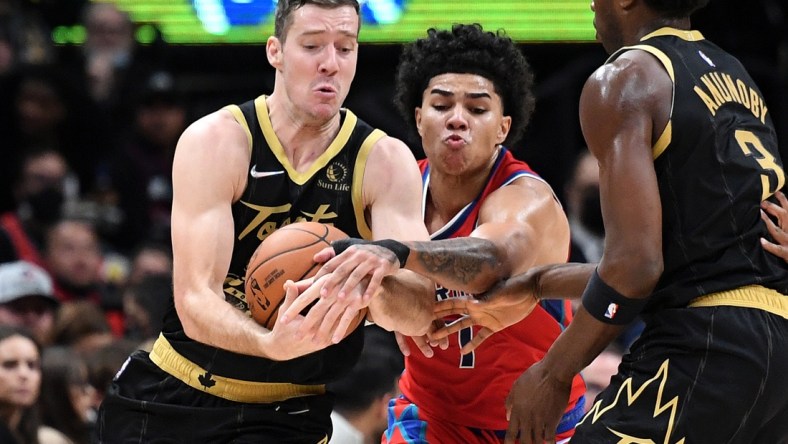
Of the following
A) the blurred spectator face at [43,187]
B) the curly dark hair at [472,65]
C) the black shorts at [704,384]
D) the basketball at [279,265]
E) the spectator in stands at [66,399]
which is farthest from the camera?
the blurred spectator face at [43,187]

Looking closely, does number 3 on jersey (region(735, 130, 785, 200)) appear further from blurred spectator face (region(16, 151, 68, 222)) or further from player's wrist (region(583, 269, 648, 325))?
blurred spectator face (region(16, 151, 68, 222))

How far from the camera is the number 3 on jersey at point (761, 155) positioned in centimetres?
418

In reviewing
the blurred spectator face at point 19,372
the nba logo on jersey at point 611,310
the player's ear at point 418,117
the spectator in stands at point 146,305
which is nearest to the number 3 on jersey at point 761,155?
the nba logo on jersey at point 611,310

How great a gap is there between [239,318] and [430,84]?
1.80 m

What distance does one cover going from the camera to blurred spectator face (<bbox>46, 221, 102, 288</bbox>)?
30.7 ft

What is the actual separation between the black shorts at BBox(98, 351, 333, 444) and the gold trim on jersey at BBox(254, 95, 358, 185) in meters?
0.88

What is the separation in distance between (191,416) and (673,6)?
234 centimetres

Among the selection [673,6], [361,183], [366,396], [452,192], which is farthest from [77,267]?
[673,6]

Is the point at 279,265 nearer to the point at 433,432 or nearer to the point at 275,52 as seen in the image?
the point at 275,52

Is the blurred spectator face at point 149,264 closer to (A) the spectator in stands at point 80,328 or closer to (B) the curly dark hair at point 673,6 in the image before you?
(A) the spectator in stands at point 80,328

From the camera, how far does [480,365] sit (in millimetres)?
5492

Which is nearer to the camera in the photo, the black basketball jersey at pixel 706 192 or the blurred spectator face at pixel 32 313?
the black basketball jersey at pixel 706 192

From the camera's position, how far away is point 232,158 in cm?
480

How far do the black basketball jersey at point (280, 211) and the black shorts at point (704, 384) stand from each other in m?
1.17
